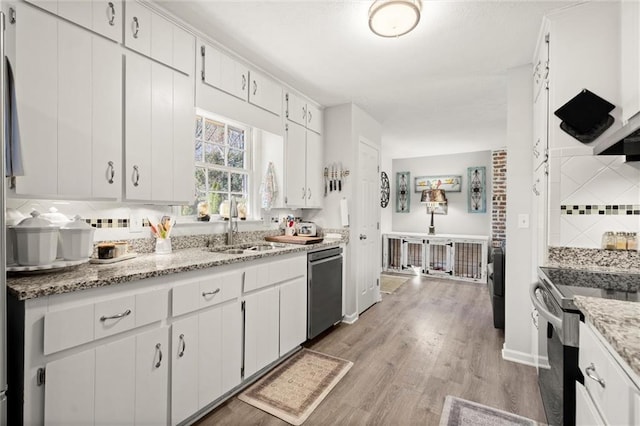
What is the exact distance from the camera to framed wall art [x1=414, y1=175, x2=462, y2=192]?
607 centimetres

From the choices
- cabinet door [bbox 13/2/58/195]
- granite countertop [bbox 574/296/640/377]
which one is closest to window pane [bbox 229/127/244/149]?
Result: cabinet door [bbox 13/2/58/195]

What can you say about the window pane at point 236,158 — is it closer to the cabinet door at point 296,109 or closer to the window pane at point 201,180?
the window pane at point 201,180

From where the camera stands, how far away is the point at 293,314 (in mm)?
2494

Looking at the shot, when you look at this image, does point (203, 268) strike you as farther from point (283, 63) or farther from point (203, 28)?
point (283, 63)

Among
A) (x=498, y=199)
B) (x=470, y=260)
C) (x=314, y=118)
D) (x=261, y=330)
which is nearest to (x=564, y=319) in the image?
(x=261, y=330)

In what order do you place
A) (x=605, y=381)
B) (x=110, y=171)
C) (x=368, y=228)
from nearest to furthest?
1. (x=605, y=381)
2. (x=110, y=171)
3. (x=368, y=228)

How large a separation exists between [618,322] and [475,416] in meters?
1.26

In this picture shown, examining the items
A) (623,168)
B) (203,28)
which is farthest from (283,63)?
(623,168)

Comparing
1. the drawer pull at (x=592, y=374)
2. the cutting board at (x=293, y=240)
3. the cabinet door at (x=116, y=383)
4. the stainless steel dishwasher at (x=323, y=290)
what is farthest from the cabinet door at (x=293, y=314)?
the drawer pull at (x=592, y=374)

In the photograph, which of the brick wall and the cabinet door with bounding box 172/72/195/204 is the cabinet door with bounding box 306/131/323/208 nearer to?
the cabinet door with bounding box 172/72/195/204

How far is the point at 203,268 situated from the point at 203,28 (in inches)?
64.5

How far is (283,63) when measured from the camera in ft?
8.39

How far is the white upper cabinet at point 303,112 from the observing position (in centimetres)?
304

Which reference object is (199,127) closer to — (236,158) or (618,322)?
(236,158)
